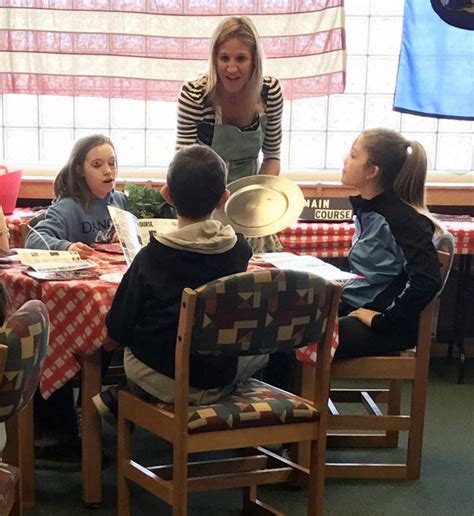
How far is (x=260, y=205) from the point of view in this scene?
8.64ft

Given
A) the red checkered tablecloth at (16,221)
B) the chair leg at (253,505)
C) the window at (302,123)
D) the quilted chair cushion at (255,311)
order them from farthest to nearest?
the window at (302,123) < the red checkered tablecloth at (16,221) < the chair leg at (253,505) < the quilted chair cushion at (255,311)

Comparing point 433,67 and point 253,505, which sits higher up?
point 433,67

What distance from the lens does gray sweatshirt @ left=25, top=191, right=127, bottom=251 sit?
2727 mm

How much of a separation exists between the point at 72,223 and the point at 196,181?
3.08 ft

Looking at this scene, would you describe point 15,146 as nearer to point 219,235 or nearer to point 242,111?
point 242,111

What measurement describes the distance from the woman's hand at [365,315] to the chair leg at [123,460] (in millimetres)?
803

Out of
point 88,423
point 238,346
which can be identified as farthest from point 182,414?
point 88,423

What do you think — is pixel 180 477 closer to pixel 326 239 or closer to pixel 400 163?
pixel 400 163

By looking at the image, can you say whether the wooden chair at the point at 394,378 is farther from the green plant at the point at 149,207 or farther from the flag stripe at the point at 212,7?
the flag stripe at the point at 212,7

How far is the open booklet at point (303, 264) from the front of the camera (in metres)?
2.43

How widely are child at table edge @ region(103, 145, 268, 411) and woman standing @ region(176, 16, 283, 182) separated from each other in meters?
0.84

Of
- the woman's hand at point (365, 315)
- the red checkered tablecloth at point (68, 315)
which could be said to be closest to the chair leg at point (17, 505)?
the red checkered tablecloth at point (68, 315)

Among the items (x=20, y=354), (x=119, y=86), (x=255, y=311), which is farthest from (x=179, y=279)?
(x=119, y=86)

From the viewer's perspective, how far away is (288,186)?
266 centimetres
